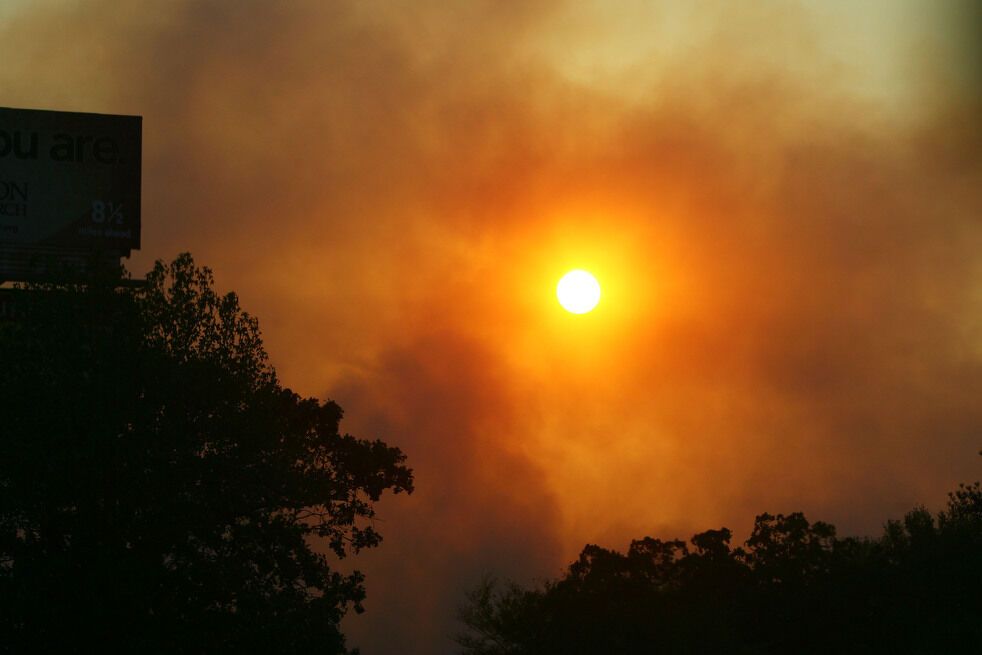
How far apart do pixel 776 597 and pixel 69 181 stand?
46880 mm

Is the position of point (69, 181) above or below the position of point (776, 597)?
above

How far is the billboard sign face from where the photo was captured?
208 ft

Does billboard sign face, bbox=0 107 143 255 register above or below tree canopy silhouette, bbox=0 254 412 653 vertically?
above

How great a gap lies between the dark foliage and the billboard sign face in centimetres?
3565

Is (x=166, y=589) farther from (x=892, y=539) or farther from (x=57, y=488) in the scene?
(x=892, y=539)

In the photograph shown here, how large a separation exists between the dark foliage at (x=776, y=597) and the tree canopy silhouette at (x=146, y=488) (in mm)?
35980

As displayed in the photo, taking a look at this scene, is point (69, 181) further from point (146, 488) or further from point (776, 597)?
point (776, 597)

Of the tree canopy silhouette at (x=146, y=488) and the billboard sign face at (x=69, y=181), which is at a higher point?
the billboard sign face at (x=69, y=181)

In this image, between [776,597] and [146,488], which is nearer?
[146,488]

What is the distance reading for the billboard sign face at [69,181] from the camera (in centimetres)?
6341

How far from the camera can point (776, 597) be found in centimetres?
7162

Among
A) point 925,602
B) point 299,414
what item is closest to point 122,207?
point 299,414

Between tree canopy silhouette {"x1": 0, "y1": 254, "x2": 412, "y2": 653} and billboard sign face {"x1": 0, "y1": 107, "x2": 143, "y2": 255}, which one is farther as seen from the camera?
billboard sign face {"x1": 0, "y1": 107, "x2": 143, "y2": 255}

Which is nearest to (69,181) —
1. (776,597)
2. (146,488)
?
(146,488)
